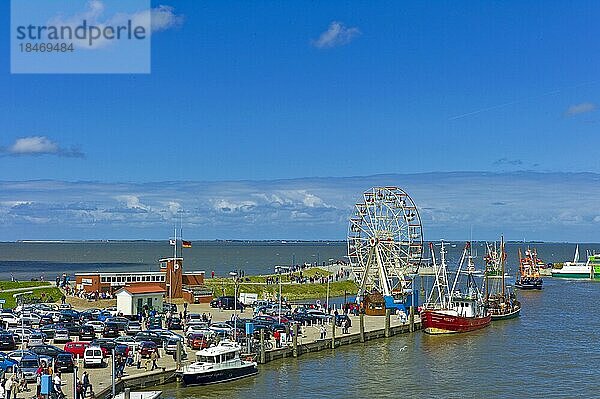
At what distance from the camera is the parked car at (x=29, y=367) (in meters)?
44.1

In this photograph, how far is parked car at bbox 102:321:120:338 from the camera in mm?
58844

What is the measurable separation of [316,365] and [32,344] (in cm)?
1862

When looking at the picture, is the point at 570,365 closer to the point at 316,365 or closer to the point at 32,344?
the point at 316,365

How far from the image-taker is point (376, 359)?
5925 cm

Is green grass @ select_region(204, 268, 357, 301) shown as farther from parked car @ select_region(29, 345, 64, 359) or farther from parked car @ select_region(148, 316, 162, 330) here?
parked car @ select_region(29, 345, 64, 359)

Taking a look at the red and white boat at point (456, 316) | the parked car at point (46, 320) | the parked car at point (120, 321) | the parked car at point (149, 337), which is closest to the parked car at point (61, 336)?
the parked car at point (120, 321)

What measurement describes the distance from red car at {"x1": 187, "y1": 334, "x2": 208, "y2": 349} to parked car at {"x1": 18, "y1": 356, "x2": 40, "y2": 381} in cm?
1224

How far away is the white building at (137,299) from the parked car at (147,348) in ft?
64.6

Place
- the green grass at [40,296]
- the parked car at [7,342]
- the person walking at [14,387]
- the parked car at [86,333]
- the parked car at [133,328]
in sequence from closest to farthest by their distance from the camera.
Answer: the person walking at [14,387] → the parked car at [7,342] → the parked car at [86,333] → the parked car at [133,328] → the green grass at [40,296]

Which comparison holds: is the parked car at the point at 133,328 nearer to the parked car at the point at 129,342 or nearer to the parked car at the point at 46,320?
the parked car at the point at 129,342

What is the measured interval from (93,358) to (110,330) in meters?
11.3

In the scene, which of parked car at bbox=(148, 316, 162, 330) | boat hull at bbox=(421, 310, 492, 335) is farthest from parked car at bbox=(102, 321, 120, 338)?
boat hull at bbox=(421, 310, 492, 335)

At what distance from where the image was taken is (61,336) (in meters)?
57.8

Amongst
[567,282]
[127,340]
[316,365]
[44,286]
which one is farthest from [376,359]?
[567,282]
